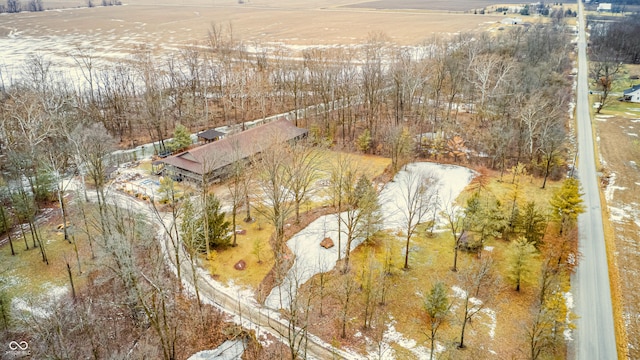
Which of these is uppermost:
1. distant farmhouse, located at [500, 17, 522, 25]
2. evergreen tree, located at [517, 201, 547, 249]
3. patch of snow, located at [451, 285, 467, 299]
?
distant farmhouse, located at [500, 17, 522, 25]

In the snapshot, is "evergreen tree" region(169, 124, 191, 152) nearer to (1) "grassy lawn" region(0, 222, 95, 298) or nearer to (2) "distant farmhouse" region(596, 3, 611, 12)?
(1) "grassy lawn" region(0, 222, 95, 298)

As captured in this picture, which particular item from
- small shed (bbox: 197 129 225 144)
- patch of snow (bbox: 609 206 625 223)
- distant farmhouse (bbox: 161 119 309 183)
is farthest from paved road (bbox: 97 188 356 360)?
patch of snow (bbox: 609 206 625 223)

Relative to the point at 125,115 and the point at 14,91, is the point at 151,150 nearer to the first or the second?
the point at 125,115

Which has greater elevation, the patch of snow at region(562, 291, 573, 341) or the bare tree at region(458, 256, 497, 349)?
the bare tree at region(458, 256, 497, 349)

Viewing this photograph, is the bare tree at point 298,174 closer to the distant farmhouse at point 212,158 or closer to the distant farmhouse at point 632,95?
the distant farmhouse at point 212,158

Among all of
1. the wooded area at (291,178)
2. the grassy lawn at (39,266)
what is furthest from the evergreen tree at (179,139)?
the grassy lawn at (39,266)

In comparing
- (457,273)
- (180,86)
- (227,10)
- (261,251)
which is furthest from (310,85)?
(227,10)
